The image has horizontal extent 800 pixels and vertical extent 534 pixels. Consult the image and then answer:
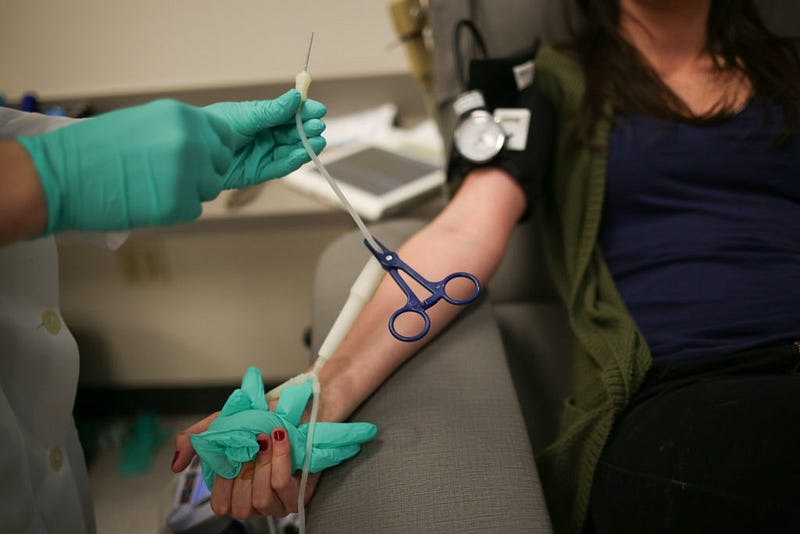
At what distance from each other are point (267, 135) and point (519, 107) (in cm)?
50

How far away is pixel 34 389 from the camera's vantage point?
0.59 metres

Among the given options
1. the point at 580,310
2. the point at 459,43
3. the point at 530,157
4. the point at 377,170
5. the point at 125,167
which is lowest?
the point at 580,310

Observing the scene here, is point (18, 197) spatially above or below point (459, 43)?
above

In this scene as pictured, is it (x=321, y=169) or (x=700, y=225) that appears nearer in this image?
(x=321, y=169)

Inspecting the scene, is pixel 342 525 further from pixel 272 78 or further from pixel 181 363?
pixel 181 363

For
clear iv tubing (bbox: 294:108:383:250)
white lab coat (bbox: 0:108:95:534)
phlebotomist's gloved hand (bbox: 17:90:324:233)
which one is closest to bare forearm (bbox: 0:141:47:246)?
phlebotomist's gloved hand (bbox: 17:90:324:233)

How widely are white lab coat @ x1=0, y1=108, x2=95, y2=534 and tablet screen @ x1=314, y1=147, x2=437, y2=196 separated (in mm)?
687

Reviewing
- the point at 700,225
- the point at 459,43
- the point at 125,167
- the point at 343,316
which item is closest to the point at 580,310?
the point at 700,225

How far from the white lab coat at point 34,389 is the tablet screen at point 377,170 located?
0.69 m

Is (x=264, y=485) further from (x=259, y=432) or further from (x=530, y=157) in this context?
(x=530, y=157)

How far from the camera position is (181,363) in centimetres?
172

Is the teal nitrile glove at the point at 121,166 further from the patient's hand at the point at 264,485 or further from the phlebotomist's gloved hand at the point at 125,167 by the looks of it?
the patient's hand at the point at 264,485

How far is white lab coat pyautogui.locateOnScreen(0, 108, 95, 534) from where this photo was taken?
54 cm

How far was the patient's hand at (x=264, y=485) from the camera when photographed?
56 centimetres
